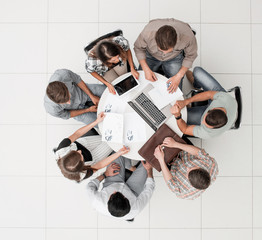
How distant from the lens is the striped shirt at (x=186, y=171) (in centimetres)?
187

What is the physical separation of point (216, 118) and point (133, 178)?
0.99m

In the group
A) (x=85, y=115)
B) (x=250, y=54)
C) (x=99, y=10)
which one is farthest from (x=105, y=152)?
(x=250, y=54)

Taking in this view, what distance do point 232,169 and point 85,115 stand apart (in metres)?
1.63

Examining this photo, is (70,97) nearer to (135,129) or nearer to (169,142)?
(135,129)

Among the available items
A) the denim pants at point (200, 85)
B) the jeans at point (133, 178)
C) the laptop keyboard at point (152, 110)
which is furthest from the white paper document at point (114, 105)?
the denim pants at point (200, 85)

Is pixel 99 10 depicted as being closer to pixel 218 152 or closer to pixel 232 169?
pixel 218 152

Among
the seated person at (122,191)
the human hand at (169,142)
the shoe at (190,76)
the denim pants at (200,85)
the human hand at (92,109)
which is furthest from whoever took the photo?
the shoe at (190,76)

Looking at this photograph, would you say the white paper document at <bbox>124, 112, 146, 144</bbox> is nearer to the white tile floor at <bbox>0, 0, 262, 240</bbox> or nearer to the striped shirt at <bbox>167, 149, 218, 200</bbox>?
the striped shirt at <bbox>167, 149, 218, 200</bbox>

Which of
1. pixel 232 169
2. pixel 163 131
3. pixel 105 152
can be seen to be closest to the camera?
pixel 163 131

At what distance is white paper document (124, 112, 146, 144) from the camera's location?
2.00 m

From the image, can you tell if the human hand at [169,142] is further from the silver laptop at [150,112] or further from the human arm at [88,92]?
the human arm at [88,92]

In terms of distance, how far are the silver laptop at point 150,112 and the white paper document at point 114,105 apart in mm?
82

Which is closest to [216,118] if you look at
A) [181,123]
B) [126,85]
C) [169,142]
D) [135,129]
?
[181,123]

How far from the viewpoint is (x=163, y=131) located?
198 centimetres
